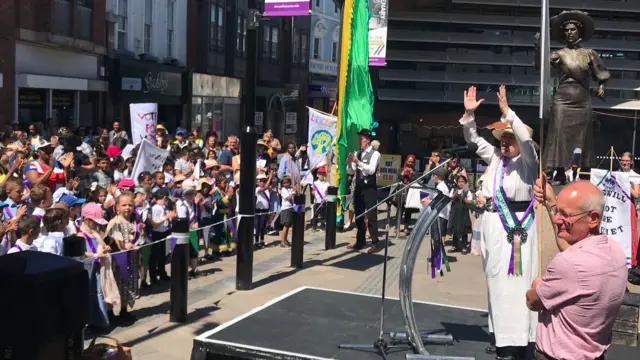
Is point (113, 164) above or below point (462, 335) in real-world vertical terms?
above

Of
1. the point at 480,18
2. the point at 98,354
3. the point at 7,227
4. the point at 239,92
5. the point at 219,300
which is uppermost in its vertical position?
the point at 480,18

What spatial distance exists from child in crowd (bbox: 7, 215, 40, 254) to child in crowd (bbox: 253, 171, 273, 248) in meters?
6.21

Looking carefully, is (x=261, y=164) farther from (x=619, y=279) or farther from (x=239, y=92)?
(x=239, y=92)

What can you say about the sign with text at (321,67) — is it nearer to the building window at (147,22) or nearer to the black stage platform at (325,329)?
the building window at (147,22)

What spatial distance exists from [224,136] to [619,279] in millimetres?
30675

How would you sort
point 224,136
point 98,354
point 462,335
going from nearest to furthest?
1. point 98,354
2. point 462,335
3. point 224,136

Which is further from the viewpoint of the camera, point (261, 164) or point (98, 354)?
point (261, 164)

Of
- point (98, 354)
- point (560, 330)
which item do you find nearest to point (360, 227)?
point (98, 354)

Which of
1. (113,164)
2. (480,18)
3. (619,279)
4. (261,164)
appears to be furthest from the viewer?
(480,18)

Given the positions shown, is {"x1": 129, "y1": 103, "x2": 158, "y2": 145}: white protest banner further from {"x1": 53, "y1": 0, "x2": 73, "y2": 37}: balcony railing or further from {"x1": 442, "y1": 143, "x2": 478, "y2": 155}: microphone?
{"x1": 442, "y1": 143, "x2": 478, "y2": 155}: microphone

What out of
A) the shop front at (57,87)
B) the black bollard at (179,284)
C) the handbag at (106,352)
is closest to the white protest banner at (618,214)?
the black bollard at (179,284)

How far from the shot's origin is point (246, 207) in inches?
382

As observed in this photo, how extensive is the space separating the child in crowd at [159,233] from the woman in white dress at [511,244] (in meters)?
4.89

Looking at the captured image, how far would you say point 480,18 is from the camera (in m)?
24.5
